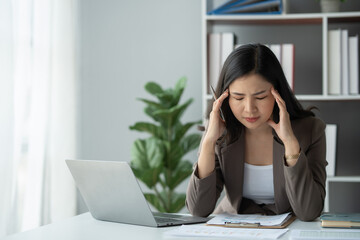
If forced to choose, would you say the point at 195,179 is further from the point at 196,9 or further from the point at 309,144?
the point at 196,9

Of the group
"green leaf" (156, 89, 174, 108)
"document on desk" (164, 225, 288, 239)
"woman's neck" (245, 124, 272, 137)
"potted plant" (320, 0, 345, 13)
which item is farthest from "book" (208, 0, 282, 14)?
"document on desk" (164, 225, 288, 239)

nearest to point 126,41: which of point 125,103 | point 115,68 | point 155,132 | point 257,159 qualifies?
point 115,68

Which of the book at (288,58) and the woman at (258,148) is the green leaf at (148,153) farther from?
the woman at (258,148)

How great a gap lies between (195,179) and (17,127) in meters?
1.29

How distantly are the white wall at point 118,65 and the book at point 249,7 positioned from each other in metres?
0.59

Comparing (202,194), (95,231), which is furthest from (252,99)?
(95,231)

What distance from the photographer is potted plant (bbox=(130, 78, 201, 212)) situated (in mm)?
3059

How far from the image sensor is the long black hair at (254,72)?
179 centimetres

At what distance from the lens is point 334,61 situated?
2.90 meters

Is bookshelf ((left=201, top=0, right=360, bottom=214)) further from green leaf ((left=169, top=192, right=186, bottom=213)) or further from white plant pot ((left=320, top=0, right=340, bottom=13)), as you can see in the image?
green leaf ((left=169, top=192, right=186, bottom=213))

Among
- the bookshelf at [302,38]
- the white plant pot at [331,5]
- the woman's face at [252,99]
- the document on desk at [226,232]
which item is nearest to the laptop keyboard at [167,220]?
the document on desk at [226,232]

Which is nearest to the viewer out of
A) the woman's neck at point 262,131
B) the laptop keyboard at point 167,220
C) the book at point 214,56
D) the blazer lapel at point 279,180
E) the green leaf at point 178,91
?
the laptop keyboard at point 167,220

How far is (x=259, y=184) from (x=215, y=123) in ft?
0.87

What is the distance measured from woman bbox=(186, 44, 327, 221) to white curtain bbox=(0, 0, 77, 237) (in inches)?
46.6
